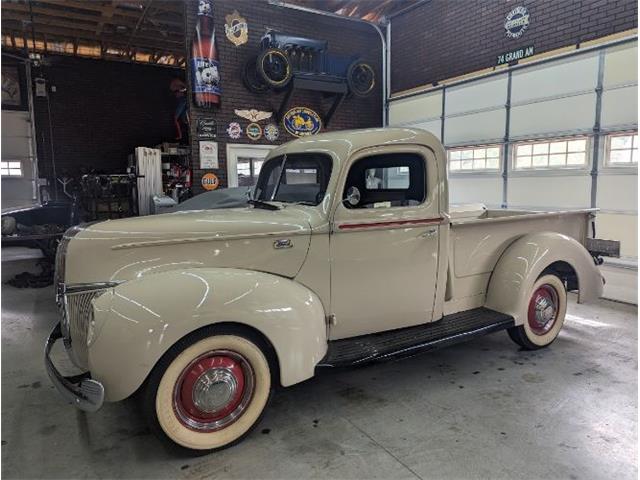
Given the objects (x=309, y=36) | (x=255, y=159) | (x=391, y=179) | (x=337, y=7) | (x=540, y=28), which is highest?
(x=337, y=7)

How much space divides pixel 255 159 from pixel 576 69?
15.3 feet

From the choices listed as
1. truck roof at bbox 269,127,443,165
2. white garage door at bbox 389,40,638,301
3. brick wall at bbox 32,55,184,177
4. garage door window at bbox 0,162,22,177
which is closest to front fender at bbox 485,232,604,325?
truck roof at bbox 269,127,443,165

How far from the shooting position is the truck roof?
9.16ft

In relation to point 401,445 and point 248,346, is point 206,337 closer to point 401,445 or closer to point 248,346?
point 248,346

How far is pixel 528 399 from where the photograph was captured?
2.82 metres

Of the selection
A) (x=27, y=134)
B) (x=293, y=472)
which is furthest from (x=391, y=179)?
(x=27, y=134)

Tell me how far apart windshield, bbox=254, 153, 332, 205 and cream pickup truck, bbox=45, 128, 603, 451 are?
0.01 metres

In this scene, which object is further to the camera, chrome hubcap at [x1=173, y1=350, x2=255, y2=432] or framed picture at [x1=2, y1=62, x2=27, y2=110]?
framed picture at [x1=2, y1=62, x2=27, y2=110]

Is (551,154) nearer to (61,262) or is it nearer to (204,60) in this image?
(204,60)

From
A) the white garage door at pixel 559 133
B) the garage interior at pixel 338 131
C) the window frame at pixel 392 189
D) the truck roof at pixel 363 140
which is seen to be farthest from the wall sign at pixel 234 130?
the window frame at pixel 392 189

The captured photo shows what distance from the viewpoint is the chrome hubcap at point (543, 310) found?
3521mm

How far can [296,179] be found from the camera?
3.11 metres

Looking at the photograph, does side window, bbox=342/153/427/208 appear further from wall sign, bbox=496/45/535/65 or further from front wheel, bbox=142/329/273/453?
wall sign, bbox=496/45/535/65

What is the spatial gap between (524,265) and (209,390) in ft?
7.93
